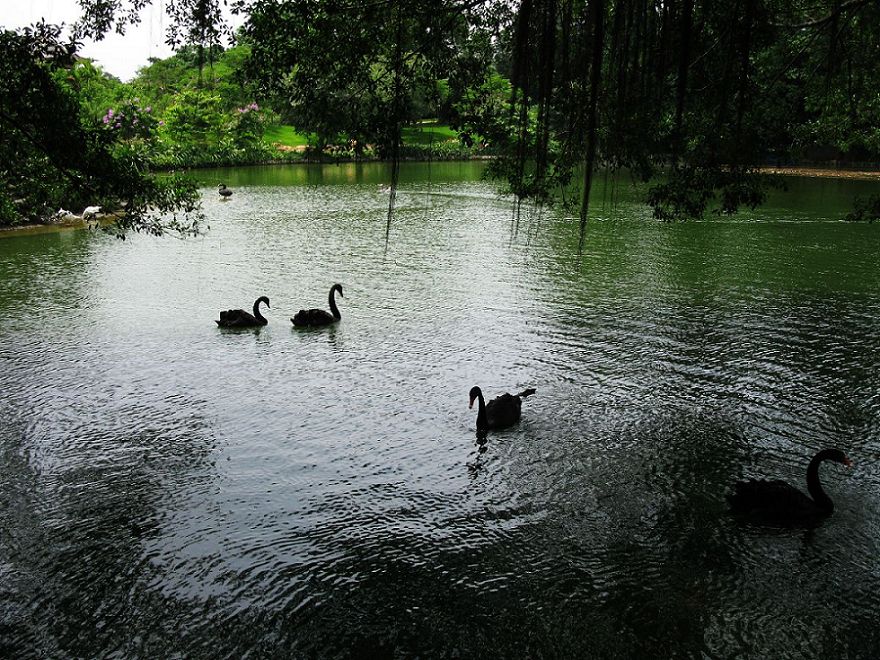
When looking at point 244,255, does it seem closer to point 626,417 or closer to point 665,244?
point 665,244

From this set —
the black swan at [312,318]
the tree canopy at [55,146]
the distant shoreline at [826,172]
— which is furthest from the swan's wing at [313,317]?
the distant shoreline at [826,172]

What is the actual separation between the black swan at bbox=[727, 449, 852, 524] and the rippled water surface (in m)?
0.17

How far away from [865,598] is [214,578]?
5.26 metres

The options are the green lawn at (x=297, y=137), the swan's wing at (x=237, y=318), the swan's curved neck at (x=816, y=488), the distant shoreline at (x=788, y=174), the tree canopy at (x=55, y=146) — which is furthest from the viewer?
the green lawn at (x=297, y=137)

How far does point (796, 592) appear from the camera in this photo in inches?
236

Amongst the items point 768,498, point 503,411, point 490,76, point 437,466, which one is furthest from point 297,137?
point 768,498

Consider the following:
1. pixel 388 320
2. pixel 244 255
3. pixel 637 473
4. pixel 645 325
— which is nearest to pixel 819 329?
pixel 645 325

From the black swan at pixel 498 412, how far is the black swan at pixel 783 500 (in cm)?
271

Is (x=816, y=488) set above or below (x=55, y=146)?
below

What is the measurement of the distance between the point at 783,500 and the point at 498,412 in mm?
3269

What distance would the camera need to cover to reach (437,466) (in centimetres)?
823

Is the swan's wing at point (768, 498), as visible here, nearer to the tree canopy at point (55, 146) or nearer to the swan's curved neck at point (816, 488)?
the swan's curved neck at point (816, 488)

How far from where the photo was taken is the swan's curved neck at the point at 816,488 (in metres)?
7.02

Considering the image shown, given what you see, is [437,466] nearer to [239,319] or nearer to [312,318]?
[312,318]
